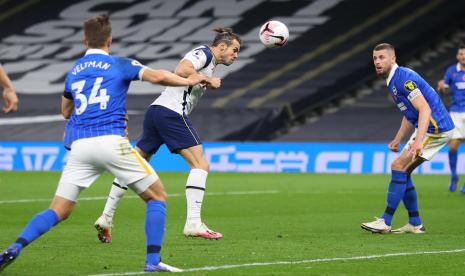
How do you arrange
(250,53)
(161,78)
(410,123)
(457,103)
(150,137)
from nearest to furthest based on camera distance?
(161,78), (150,137), (410,123), (457,103), (250,53)

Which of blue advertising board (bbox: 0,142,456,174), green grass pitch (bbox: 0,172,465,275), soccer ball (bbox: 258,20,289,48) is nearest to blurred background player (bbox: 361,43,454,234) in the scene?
green grass pitch (bbox: 0,172,465,275)

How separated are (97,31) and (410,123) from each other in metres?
4.78

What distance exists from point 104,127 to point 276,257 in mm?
2000

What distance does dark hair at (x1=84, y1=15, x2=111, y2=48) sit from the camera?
689cm

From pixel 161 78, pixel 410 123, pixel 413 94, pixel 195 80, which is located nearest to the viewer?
pixel 161 78

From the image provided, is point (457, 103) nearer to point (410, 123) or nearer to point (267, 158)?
point (410, 123)

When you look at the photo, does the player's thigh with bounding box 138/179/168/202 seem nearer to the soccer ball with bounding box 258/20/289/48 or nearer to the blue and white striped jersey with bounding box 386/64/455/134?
the blue and white striped jersey with bounding box 386/64/455/134

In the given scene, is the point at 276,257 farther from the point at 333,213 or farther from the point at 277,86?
the point at 277,86

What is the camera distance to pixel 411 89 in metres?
10.0

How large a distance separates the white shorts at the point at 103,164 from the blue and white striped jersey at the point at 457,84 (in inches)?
442

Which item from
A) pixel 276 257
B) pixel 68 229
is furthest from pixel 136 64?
pixel 68 229

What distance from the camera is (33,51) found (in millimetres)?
31844

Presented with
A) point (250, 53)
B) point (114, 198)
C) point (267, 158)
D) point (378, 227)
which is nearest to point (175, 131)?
point (114, 198)

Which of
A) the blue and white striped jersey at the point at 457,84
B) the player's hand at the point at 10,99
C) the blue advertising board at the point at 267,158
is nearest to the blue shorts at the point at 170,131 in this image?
the player's hand at the point at 10,99
